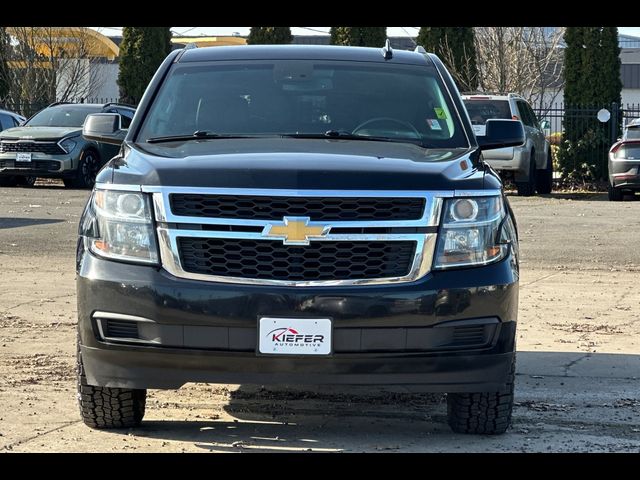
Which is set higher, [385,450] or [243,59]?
[243,59]

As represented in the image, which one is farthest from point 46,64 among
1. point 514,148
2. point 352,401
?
point 352,401

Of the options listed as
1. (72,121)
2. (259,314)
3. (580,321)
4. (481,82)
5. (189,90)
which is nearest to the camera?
(259,314)

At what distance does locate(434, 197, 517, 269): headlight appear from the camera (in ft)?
18.1

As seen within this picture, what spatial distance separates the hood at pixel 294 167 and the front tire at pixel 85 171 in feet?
58.8

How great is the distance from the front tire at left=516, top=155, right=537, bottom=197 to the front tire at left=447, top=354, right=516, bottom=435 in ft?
57.4

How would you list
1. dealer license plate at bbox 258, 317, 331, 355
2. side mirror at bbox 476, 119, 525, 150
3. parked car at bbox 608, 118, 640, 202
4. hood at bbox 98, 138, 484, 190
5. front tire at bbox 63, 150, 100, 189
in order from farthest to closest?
front tire at bbox 63, 150, 100, 189
parked car at bbox 608, 118, 640, 202
side mirror at bbox 476, 119, 525, 150
hood at bbox 98, 138, 484, 190
dealer license plate at bbox 258, 317, 331, 355

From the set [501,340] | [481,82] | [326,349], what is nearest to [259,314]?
[326,349]

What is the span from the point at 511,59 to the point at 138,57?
10132mm

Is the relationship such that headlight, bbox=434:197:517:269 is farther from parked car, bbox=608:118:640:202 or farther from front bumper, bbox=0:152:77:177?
front bumper, bbox=0:152:77:177

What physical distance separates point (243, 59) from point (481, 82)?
28.2 m

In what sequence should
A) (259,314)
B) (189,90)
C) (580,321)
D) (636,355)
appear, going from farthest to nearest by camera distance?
(580,321) → (636,355) → (189,90) → (259,314)

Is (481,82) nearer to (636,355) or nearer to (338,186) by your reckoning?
(636,355)

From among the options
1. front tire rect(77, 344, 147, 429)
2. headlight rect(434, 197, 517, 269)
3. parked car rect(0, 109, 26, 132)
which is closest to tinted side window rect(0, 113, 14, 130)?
parked car rect(0, 109, 26, 132)
